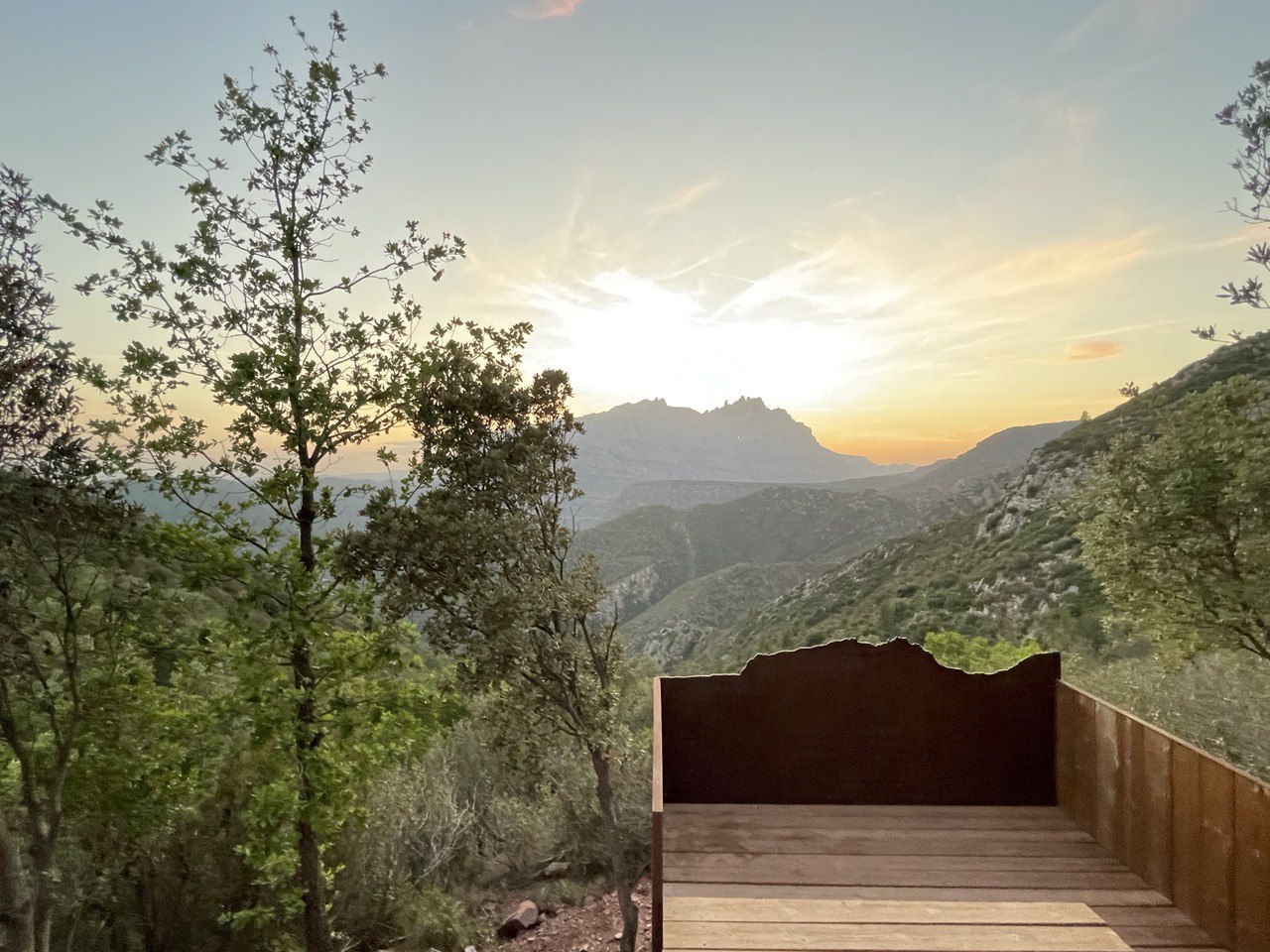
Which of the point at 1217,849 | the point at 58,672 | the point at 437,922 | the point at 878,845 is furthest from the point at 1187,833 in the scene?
the point at 58,672

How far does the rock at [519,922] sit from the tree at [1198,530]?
9.78 m

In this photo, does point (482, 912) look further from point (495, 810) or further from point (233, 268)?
point (233, 268)

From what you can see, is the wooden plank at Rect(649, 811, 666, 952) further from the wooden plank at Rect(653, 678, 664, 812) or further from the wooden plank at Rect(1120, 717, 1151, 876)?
the wooden plank at Rect(1120, 717, 1151, 876)

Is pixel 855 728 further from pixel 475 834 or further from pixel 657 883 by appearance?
pixel 475 834

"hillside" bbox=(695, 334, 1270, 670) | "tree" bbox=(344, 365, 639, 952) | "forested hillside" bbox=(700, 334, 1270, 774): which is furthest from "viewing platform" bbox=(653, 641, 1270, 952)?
"hillside" bbox=(695, 334, 1270, 670)

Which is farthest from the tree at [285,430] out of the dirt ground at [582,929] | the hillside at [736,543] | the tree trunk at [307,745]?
the hillside at [736,543]

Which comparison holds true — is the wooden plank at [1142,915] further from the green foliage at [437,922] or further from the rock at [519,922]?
the rock at [519,922]

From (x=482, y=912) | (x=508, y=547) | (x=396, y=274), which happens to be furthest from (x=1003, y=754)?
(x=482, y=912)

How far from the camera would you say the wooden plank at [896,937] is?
86.2 inches

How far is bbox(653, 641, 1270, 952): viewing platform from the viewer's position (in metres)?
2.24

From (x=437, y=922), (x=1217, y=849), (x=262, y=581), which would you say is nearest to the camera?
(x=1217, y=849)

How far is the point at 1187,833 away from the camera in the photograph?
2.38 m

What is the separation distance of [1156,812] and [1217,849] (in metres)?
0.31

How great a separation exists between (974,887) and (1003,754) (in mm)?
957
